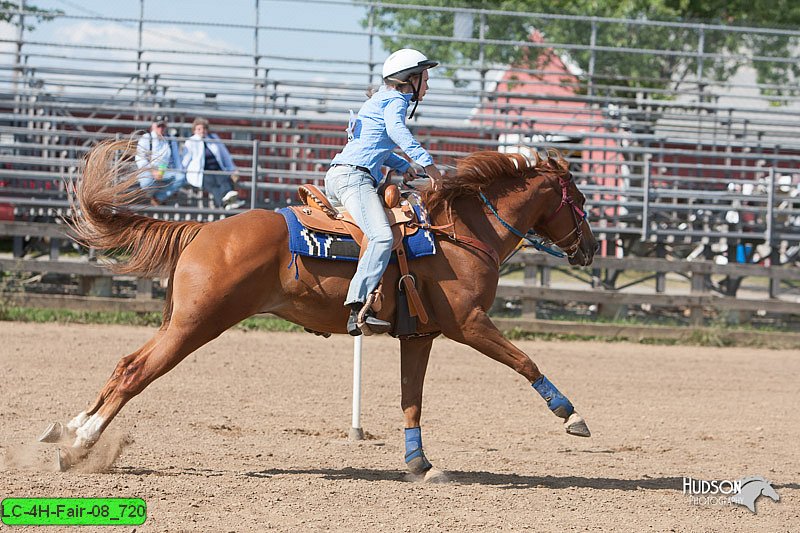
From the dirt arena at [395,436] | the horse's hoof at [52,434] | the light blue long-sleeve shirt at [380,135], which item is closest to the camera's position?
the dirt arena at [395,436]

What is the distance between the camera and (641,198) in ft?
58.5

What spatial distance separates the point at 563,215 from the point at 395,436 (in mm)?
2306

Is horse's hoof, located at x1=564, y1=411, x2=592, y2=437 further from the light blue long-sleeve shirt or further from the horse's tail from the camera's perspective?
the horse's tail

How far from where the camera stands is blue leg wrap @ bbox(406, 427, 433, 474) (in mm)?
6930

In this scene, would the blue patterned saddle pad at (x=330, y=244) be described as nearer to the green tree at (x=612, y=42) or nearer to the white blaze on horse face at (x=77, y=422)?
the white blaze on horse face at (x=77, y=422)

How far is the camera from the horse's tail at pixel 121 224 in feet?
22.3

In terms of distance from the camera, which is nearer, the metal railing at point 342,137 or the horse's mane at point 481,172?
the horse's mane at point 481,172

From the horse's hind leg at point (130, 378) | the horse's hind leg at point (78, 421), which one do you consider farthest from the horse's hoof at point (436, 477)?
the horse's hind leg at point (78, 421)

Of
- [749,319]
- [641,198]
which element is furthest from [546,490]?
[641,198]

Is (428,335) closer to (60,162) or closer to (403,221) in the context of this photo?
(403,221)

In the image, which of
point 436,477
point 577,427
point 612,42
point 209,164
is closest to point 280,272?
point 436,477

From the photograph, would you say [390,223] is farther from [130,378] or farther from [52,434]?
[52,434]

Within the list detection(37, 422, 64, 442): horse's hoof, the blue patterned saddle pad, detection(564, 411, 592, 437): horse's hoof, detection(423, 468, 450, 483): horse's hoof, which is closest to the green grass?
the blue patterned saddle pad

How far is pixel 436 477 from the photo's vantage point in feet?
22.4
